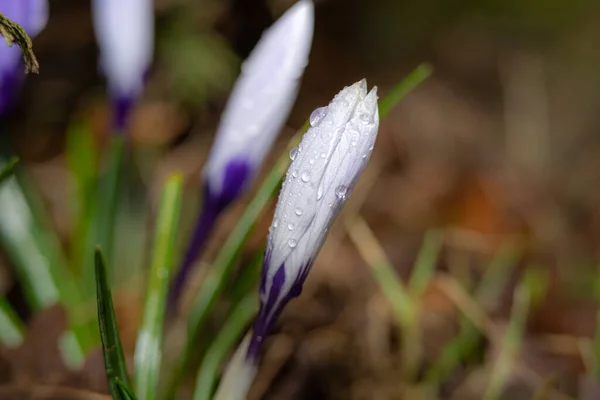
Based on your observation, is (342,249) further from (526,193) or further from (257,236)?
(526,193)

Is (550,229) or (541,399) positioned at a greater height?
(550,229)

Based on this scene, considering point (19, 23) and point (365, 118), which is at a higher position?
point (19, 23)

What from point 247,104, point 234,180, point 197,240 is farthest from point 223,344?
point 247,104

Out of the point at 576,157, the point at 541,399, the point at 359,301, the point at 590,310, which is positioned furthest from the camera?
the point at 576,157

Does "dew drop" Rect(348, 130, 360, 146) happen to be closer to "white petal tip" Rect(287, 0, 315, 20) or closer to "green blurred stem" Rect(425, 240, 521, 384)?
"white petal tip" Rect(287, 0, 315, 20)

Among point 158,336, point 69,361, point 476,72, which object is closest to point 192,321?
point 158,336

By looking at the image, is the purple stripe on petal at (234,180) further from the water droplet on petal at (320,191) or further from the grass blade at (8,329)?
the grass blade at (8,329)

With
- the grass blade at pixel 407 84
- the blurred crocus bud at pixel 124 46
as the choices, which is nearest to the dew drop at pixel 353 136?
the grass blade at pixel 407 84

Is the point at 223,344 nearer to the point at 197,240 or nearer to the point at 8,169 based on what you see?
the point at 197,240
